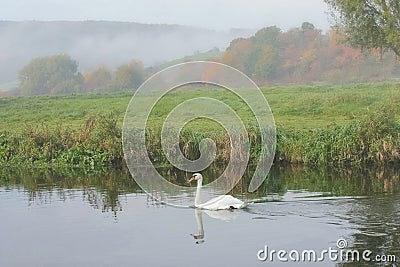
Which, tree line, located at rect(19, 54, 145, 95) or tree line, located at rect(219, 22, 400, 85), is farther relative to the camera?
tree line, located at rect(19, 54, 145, 95)

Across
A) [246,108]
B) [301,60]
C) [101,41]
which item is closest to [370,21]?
[246,108]

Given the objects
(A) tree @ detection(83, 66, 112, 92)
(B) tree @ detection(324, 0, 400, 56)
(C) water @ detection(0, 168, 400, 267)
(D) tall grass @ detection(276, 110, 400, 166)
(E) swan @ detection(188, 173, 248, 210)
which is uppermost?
(B) tree @ detection(324, 0, 400, 56)

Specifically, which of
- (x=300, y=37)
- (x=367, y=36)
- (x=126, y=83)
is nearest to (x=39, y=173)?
(x=367, y=36)

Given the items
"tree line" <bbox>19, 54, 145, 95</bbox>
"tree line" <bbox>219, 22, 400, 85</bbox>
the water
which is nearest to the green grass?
"tree line" <bbox>219, 22, 400, 85</bbox>

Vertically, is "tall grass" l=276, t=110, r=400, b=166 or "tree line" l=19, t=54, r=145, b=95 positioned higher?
"tree line" l=19, t=54, r=145, b=95

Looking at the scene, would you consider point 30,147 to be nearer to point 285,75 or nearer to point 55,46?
point 285,75

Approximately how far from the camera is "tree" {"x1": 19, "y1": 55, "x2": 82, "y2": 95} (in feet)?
216

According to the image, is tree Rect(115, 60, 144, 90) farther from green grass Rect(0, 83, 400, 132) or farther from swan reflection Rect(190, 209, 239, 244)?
swan reflection Rect(190, 209, 239, 244)

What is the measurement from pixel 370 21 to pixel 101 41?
2169 inches

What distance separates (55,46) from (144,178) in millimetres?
64310

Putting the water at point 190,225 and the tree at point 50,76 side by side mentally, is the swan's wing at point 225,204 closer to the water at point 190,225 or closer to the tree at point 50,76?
the water at point 190,225

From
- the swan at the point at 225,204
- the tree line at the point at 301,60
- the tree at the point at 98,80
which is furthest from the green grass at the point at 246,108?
the swan at the point at 225,204

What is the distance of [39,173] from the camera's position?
2691cm

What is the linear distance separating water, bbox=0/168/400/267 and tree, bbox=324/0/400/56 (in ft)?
48.1
